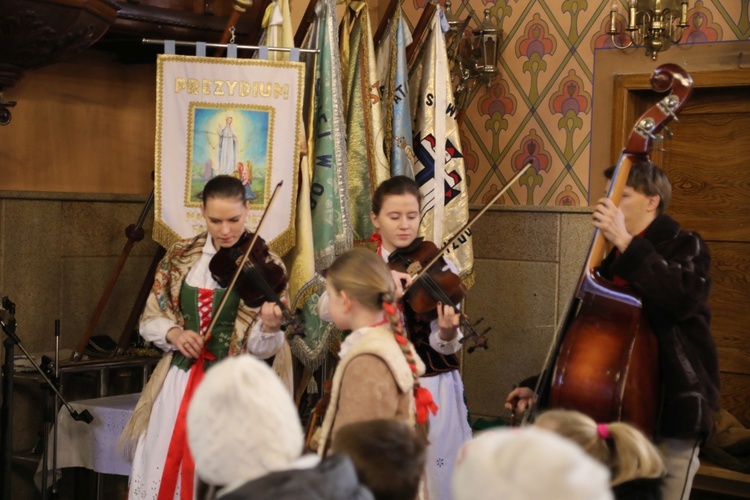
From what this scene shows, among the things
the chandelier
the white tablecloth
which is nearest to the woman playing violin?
the white tablecloth

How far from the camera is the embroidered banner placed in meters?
4.04

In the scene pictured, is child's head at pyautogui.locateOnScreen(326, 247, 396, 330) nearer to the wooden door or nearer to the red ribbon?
the red ribbon

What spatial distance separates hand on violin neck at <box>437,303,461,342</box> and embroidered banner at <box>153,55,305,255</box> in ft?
3.40

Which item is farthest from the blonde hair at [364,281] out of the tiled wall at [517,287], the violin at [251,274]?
the tiled wall at [517,287]

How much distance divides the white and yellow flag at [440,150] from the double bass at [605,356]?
6.59 ft

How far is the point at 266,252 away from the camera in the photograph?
10.9ft

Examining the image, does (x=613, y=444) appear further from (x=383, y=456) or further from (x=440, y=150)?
(x=440, y=150)

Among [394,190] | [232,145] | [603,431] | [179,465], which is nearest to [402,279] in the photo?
[394,190]

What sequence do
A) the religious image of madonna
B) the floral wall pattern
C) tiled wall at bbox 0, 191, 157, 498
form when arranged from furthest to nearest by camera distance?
the floral wall pattern → tiled wall at bbox 0, 191, 157, 498 → the religious image of madonna

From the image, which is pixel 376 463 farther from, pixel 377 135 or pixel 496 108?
pixel 496 108

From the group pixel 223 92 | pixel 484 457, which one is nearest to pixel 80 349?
pixel 223 92

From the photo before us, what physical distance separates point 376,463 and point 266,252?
5.54 ft

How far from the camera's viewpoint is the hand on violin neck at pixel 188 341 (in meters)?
3.21

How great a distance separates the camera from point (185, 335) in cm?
322
